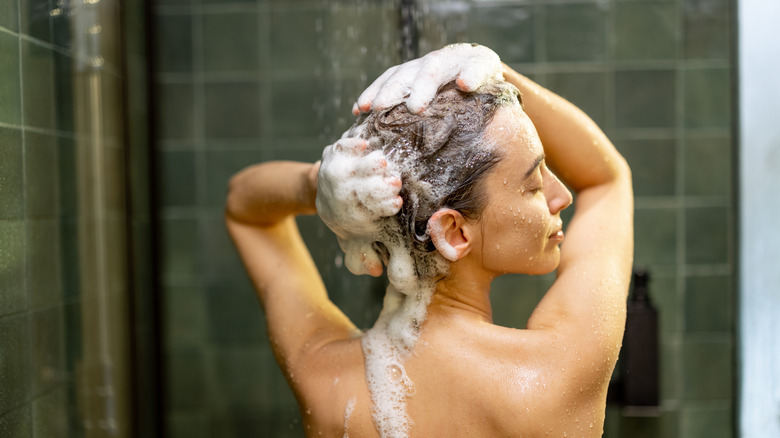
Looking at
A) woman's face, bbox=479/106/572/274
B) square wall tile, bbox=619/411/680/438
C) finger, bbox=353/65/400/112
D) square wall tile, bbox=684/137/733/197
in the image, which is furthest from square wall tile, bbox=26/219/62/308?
square wall tile, bbox=684/137/733/197

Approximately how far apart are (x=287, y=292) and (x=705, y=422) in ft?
4.09

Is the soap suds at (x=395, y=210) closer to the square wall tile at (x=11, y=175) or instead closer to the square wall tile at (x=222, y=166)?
the square wall tile at (x=11, y=175)

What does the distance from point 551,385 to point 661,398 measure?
3.53 feet

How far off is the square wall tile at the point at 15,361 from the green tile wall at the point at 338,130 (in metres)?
0.66

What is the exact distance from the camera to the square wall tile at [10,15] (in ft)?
3.12

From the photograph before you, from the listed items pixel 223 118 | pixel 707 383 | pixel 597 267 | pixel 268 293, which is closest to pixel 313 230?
pixel 223 118

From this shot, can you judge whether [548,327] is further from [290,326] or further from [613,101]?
[613,101]

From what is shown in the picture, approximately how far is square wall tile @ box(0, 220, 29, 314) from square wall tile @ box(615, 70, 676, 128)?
1.32m

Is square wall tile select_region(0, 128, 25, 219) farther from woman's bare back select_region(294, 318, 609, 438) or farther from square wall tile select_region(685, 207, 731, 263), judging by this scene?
square wall tile select_region(685, 207, 731, 263)

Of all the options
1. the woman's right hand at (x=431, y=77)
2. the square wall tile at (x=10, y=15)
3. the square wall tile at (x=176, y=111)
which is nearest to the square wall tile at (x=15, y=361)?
the square wall tile at (x=10, y=15)

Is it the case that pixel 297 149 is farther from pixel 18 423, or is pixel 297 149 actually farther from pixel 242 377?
pixel 18 423

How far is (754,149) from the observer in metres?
0.99

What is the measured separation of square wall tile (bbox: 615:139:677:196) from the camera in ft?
5.22

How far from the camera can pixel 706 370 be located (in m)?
1.62
